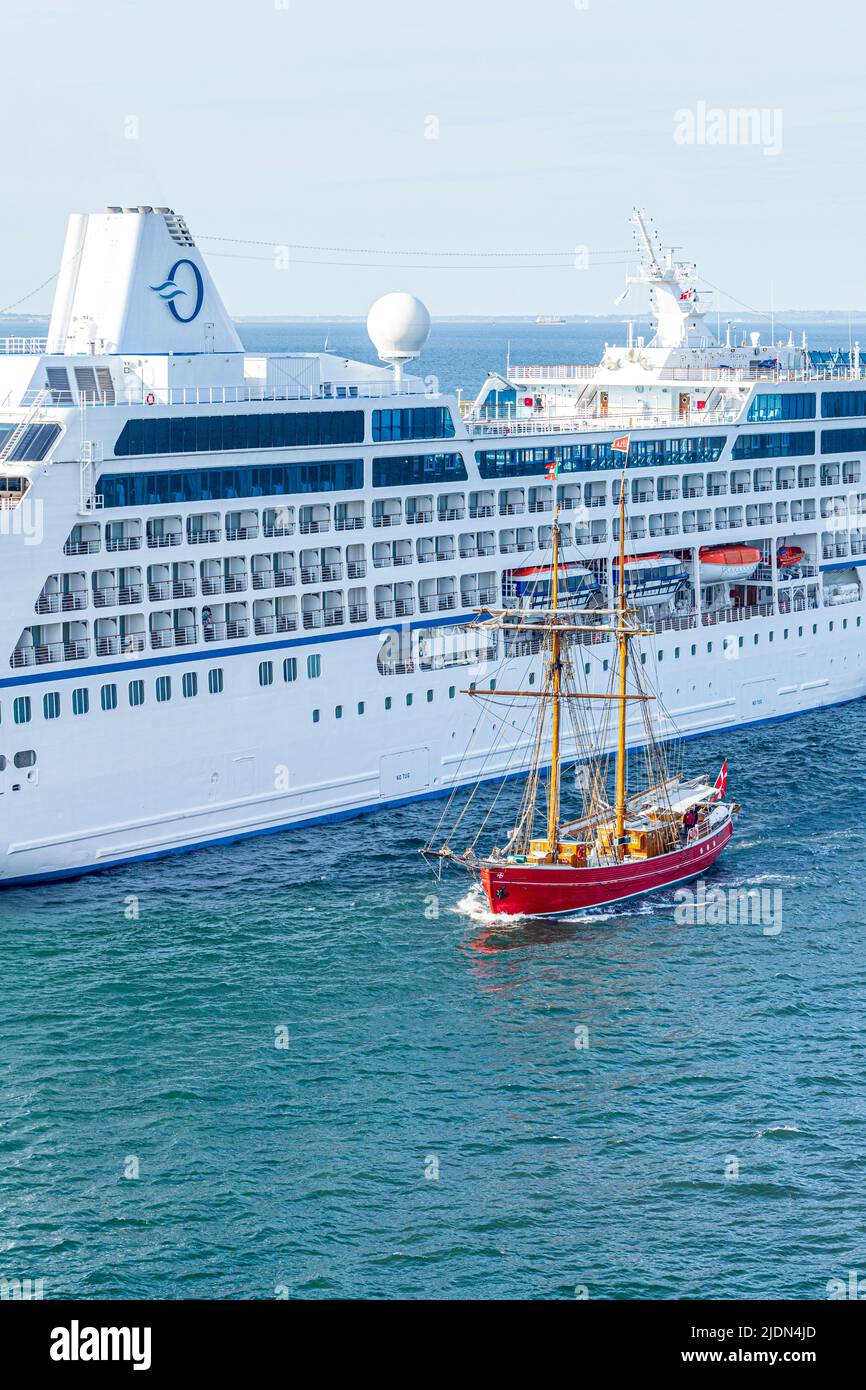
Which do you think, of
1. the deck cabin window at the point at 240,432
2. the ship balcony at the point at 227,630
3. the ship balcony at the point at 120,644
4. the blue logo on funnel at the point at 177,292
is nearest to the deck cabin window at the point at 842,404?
the deck cabin window at the point at 240,432

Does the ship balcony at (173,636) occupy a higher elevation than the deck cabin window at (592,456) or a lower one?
lower

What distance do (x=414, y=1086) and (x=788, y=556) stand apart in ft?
121

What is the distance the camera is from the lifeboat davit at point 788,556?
6706 centimetres

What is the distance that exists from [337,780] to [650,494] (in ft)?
55.4

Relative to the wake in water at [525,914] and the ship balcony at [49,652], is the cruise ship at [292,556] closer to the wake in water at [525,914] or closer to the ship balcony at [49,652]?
the ship balcony at [49,652]

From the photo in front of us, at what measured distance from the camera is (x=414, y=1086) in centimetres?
3603

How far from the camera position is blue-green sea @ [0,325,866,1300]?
30359 mm

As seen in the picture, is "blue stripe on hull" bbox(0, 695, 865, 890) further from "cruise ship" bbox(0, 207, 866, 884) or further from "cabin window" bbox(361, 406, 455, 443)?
"cabin window" bbox(361, 406, 455, 443)

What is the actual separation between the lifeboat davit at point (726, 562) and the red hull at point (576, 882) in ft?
56.5

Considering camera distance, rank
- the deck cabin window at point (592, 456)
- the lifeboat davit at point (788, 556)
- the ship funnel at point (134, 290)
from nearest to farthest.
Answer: the ship funnel at point (134, 290) < the deck cabin window at point (592, 456) < the lifeboat davit at point (788, 556)

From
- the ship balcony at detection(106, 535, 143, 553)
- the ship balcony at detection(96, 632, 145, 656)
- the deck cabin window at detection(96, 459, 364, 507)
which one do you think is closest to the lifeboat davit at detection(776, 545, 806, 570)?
the deck cabin window at detection(96, 459, 364, 507)
